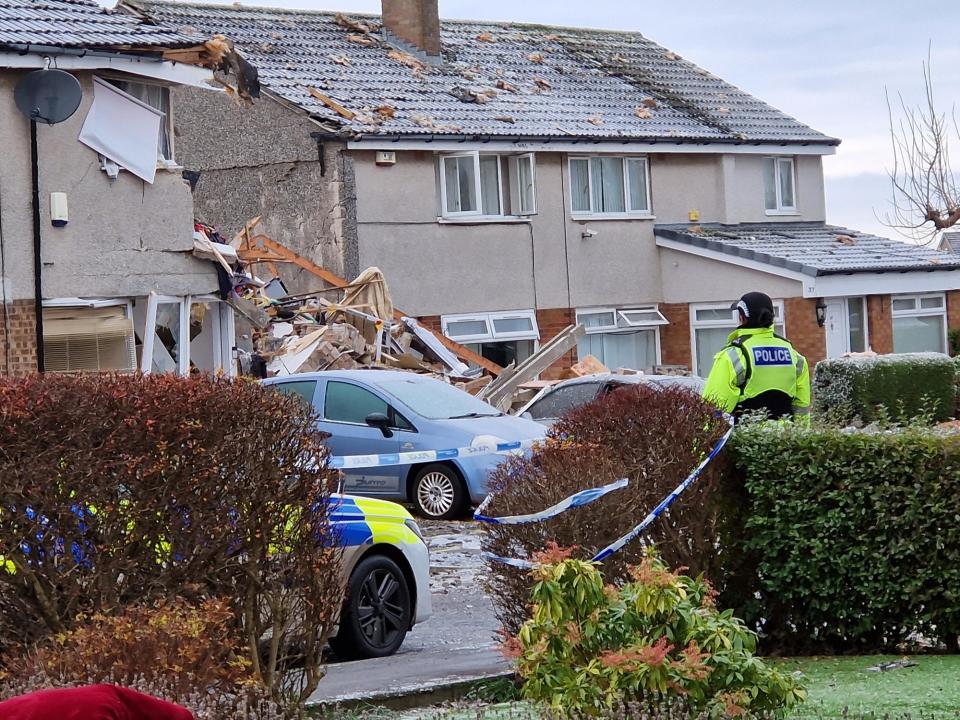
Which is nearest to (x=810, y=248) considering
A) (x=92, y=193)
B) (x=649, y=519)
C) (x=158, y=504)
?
(x=92, y=193)

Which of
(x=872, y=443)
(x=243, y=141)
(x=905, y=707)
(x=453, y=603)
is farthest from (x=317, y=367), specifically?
(x=905, y=707)

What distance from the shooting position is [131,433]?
20.0ft

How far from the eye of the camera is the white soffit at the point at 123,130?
58.5 ft

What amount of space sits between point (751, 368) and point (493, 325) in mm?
18713

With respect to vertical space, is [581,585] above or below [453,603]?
above

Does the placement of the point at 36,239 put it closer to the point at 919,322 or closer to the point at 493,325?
the point at 493,325

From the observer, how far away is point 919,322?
107ft

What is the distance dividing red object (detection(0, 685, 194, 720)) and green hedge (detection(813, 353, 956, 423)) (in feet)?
49.8

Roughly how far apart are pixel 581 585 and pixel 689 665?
534mm

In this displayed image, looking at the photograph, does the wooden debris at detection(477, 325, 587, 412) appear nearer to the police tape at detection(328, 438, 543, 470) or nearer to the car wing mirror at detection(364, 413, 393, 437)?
the car wing mirror at detection(364, 413, 393, 437)

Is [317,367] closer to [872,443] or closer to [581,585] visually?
[872,443]

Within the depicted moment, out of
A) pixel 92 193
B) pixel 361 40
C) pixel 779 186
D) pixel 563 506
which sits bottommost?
pixel 563 506

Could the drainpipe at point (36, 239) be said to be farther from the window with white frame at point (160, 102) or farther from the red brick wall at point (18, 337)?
the window with white frame at point (160, 102)

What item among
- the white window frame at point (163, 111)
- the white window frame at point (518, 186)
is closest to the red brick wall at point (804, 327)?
the white window frame at point (518, 186)
